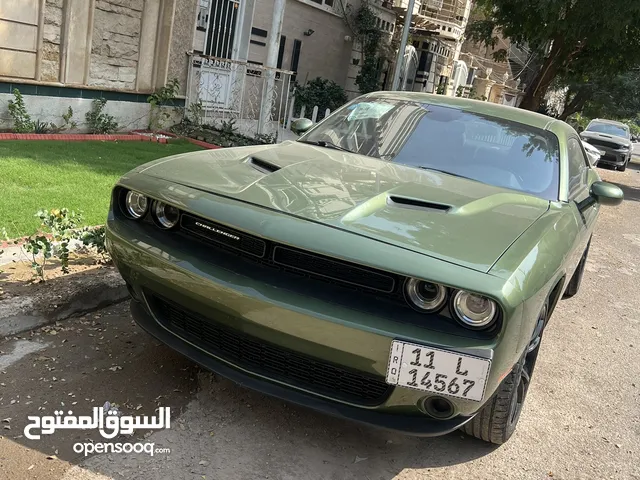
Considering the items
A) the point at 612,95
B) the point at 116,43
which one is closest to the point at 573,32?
the point at 116,43

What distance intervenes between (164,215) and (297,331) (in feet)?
3.19

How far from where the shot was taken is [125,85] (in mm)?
9203

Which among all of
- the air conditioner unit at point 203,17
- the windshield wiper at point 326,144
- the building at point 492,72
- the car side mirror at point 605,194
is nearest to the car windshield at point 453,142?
the windshield wiper at point 326,144

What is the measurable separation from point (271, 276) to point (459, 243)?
2.52 feet

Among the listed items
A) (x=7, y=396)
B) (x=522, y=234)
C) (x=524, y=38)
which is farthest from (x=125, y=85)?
(x=524, y=38)

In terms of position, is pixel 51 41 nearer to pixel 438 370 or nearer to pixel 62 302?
pixel 62 302

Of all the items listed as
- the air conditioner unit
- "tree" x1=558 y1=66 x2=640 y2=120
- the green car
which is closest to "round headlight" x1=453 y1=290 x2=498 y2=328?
the green car

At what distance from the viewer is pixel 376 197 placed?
283cm

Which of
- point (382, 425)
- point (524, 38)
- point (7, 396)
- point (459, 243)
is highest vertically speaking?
point (524, 38)

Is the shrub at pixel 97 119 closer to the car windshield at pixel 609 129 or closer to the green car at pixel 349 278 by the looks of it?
the green car at pixel 349 278

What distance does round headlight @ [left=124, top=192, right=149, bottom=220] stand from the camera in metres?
3.04

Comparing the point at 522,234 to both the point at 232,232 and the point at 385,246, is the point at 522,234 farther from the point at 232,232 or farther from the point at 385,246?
the point at 232,232

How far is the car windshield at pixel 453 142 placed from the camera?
363 cm

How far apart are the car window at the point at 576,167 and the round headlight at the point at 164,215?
2292 millimetres
